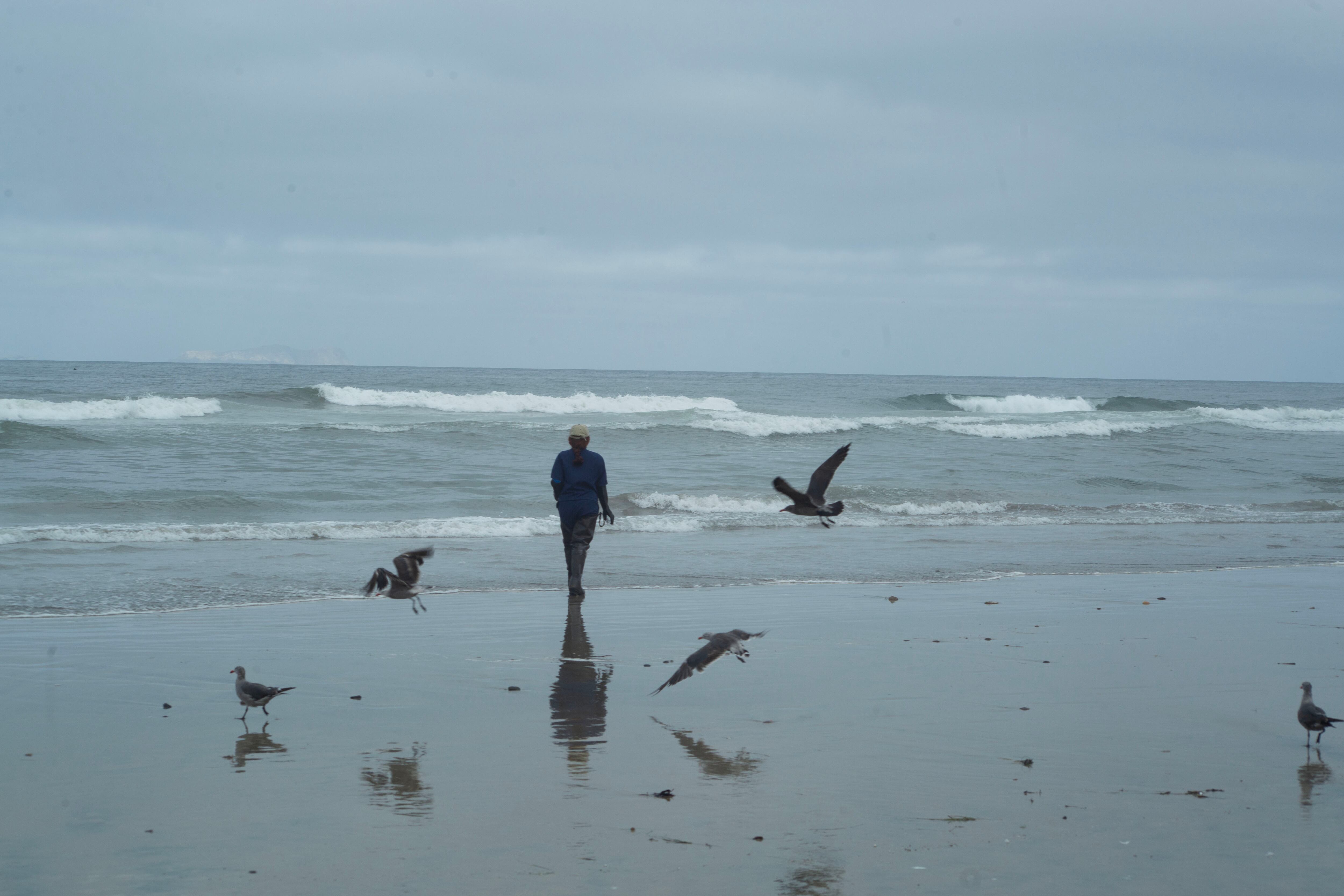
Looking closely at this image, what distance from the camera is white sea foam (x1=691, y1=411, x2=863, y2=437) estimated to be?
32.2 m

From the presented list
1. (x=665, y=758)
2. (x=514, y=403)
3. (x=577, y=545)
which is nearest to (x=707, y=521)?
(x=577, y=545)

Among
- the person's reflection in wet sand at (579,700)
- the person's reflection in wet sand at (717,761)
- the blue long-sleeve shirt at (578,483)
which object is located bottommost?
the person's reflection in wet sand at (579,700)

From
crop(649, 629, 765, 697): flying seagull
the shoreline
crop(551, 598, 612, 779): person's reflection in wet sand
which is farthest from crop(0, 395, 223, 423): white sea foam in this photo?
crop(649, 629, 765, 697): flying seagull

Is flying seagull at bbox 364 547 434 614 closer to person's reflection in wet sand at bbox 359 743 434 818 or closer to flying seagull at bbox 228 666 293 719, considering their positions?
flying seagull at bbox 228 666 293 719

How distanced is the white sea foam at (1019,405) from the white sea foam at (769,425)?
20.1 meters

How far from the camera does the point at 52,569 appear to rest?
10844 mm

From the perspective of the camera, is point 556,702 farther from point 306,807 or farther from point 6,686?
point 6,686

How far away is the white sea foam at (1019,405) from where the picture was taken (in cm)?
5525

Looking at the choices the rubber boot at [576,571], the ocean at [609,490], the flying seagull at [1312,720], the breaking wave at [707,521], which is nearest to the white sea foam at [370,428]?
the ocean at [609,490]

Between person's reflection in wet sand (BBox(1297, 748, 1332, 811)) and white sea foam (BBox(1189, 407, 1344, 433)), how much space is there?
3889 cm

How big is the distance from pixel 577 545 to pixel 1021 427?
28861mm

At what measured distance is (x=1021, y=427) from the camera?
36.0m

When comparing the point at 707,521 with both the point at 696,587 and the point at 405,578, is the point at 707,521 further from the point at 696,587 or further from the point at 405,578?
the point at 405,578

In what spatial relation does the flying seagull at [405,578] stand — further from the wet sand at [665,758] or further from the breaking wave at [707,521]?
the breaking wave at [707,521]
